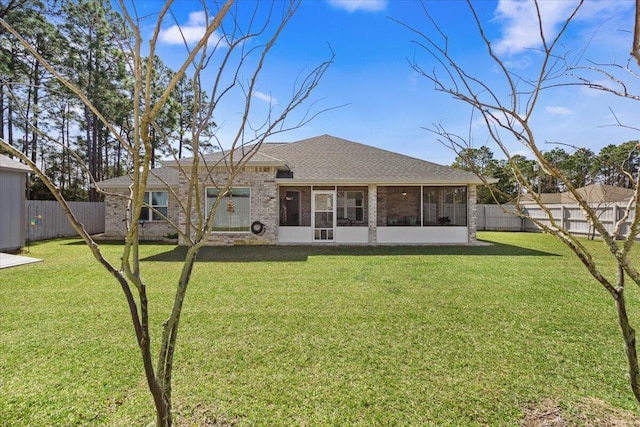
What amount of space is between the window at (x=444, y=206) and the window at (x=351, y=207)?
2.79m

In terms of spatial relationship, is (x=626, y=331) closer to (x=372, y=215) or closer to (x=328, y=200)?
(x=372, y=215)

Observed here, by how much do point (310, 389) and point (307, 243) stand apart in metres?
9.93

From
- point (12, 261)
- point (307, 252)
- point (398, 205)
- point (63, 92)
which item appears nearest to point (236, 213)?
point (307, 252)

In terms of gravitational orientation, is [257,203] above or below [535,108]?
below

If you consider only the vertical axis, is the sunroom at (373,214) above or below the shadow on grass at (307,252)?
above

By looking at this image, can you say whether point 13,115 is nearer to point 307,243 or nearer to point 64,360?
point 307,243

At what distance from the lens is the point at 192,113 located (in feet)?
6.10

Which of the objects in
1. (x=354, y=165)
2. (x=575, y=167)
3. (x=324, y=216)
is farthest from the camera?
(x=354, y=165)

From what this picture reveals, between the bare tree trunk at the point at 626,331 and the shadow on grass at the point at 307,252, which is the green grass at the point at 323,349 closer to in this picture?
the bare tree trunk at the point at 626,331

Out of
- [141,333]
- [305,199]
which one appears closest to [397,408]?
[141,333]

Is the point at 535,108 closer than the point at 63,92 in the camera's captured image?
Yes

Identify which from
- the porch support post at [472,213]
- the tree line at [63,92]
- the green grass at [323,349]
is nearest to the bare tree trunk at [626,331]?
the green grass at [323,349]

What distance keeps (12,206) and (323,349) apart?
1192 cm

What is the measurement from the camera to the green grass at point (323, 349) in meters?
2.62
